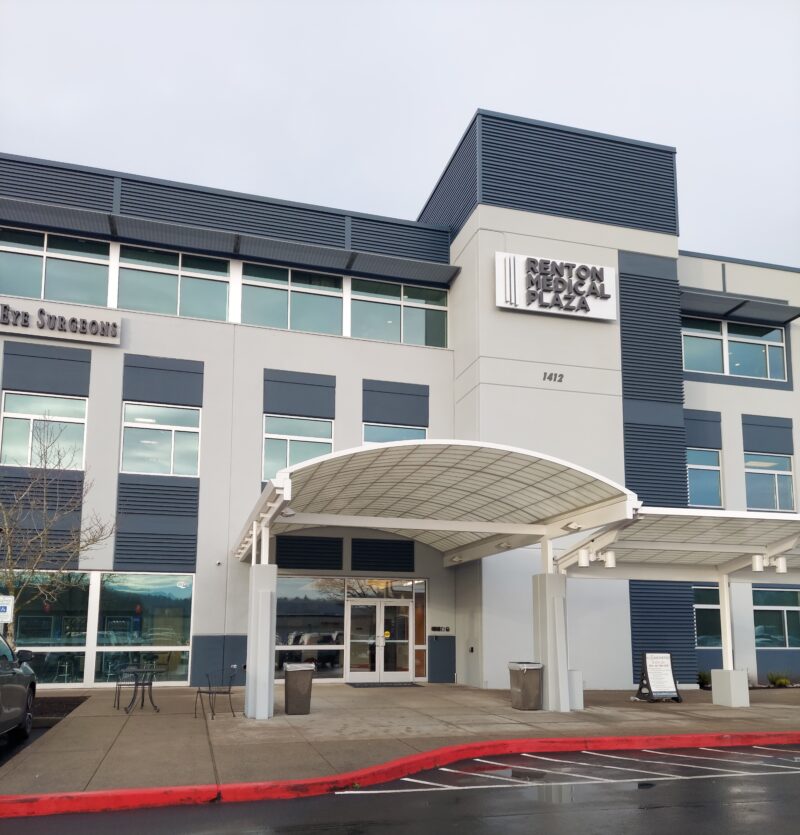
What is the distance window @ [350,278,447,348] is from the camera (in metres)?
23.7

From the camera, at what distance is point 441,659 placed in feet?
73.3

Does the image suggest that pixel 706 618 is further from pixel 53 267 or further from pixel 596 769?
pixel 53 267

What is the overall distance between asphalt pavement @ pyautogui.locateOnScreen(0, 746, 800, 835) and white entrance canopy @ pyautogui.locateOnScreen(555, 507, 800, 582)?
5248 millimetres

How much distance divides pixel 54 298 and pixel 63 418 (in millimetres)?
2905

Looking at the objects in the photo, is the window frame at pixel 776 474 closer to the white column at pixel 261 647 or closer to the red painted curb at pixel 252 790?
the red painted curb at pixel 252 790

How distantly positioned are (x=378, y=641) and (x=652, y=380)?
32.2ft

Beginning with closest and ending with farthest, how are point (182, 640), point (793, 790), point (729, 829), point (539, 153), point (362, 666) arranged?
point (729, 829)
point (793, 790)
point (182, 640)
point (362, 666)
point (539, 153)

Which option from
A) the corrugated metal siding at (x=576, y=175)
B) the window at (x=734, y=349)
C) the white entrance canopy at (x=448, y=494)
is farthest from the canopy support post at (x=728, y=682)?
the corrugated metal siding at (x=576, y=175)

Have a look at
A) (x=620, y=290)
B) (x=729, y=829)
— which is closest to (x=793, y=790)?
(x=729, y=829)

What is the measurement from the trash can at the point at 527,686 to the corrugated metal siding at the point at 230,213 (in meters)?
12.2

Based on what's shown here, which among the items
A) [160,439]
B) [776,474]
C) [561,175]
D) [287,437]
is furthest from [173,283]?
[776,474]

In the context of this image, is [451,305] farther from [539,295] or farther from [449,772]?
[449,772]

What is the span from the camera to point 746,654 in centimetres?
2419

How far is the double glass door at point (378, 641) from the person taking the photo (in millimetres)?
21891
